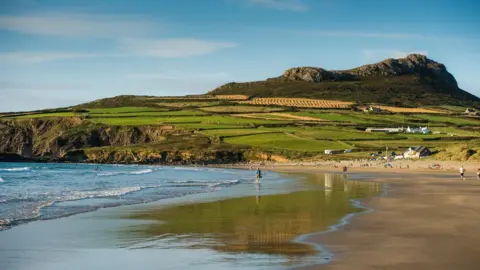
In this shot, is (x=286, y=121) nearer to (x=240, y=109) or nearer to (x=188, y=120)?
(x=188, y=120)

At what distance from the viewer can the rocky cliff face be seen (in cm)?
12044

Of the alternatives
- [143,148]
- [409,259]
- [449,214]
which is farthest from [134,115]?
[409,259]

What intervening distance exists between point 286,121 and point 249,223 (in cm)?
10013

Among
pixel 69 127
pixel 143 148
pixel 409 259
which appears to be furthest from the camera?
pixel 69 127

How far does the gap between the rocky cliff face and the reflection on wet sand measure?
8745 cm

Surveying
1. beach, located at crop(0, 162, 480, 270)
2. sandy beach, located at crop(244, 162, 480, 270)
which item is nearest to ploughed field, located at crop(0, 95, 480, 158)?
sandy beach, located at crop(244, 162, 480, 270)

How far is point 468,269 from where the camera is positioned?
13.6m

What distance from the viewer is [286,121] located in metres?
122

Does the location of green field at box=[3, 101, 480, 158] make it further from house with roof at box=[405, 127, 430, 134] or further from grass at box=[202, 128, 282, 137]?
house with roof at box=[405, 127, 430, 134]

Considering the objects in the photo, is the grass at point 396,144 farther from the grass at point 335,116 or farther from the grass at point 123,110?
the grass at point 123,110

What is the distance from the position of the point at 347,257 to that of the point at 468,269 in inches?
114

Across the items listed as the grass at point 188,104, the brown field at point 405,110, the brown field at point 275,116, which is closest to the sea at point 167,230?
the brown field at point 275,116

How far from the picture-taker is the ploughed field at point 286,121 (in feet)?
323

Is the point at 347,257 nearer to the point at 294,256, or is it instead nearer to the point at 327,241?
the point at 294,256
